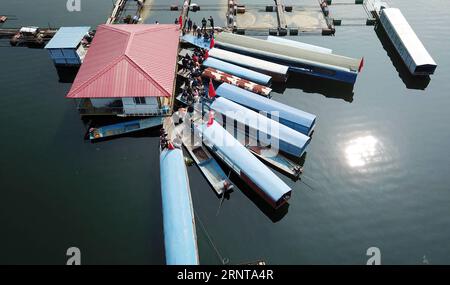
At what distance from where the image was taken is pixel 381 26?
75.4 meters

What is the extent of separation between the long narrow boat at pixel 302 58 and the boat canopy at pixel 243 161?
1985 cm

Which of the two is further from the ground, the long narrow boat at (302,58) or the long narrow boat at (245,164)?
the long narrow boat at (302,58)

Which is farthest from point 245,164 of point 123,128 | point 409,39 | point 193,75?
point 409,39

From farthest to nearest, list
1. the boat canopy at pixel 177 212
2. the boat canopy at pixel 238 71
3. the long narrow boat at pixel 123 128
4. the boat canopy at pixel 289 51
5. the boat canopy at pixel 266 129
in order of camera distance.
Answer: the boat canopy at pixel 289 51, the boat canopy at pixel 238 71, the long narrow boat at pixel 123 128, the boat canopy at pixel 266 129, the boat canopy at pixel 177 212

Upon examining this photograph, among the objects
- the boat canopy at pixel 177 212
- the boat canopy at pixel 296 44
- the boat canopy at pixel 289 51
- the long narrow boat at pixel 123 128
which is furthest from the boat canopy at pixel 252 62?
the boat canopy at pixel 177 212

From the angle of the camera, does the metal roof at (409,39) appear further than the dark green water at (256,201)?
Yes


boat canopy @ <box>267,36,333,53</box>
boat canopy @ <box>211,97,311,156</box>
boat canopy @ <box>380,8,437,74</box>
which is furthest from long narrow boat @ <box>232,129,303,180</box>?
boat canopy @ <box>380,8,437,74</box>

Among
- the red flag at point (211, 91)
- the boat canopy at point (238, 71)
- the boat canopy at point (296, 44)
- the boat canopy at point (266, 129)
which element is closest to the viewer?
the boat canopy at point (266, 129)

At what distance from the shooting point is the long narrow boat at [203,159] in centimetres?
4594

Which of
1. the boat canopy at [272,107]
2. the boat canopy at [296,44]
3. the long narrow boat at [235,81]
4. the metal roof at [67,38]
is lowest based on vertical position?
the boat canopy at [272,107]

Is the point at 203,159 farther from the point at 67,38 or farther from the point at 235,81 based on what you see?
the point at 67,38

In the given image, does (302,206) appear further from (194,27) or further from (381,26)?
(381,26)

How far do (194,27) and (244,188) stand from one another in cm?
3820

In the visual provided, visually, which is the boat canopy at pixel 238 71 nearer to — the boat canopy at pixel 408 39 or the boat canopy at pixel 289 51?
the boat canopy at pixel 289 51
